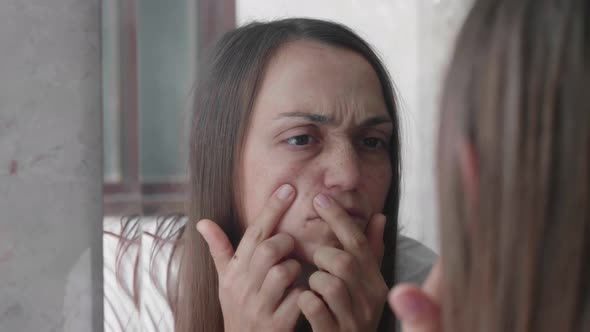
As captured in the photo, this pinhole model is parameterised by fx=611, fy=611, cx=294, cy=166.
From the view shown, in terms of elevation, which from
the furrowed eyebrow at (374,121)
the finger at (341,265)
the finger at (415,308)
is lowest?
the finger at (341,265)

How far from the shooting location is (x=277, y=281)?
0.58 m

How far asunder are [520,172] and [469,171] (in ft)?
0.09

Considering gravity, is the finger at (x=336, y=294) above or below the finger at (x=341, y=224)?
below

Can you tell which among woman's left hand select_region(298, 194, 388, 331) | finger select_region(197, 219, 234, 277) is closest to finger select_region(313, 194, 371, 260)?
woman's left hand select_region(298, 194, 388, 331)

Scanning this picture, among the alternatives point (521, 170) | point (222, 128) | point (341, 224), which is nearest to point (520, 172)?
point (521, 170)

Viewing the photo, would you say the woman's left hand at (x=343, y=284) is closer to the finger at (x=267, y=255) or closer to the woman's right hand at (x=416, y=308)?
the finger at (x=267, y=255)

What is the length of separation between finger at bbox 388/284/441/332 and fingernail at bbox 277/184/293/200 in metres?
0.27

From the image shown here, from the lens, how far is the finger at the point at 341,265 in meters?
0.58

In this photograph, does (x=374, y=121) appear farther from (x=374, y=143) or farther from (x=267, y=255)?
(x=267, y=255)

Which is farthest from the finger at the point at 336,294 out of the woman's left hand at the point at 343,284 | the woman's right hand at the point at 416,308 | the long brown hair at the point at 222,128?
the woman's right hand at the point at 416,308

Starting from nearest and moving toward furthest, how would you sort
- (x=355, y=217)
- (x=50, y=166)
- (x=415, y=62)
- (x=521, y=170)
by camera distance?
(x=521, y=170)
(x=50, y=166)
(x=355, y=217)
(x=415, y=62)

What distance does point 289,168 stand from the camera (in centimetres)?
60

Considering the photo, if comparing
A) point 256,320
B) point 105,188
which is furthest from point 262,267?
point 105,188

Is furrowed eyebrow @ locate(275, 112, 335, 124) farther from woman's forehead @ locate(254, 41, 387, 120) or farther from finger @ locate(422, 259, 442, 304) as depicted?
finger @ locate(422, 259, 442, 304)
